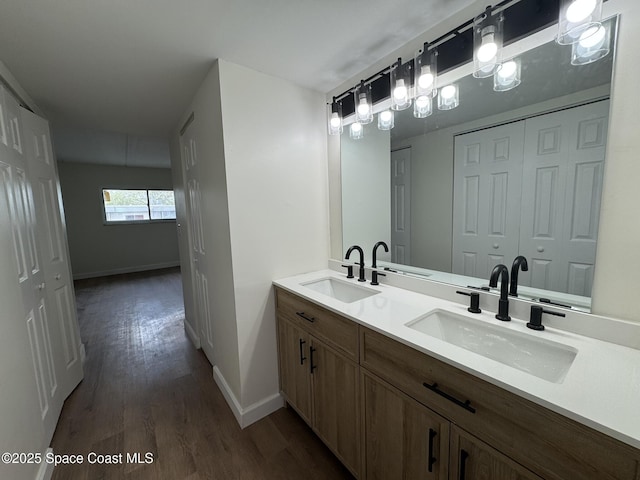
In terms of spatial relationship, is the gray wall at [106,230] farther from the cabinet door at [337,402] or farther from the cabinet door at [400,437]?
the cabinet door at [400,437]

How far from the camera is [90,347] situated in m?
2.79

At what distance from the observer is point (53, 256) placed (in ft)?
6.58

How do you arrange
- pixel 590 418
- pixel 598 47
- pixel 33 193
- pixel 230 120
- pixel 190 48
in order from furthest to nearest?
pixel 33 193 → pixel 230 120 → pixel 190 48 → pixel 598 47 → pixel 590 418

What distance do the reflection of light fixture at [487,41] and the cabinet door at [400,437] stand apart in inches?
56.8

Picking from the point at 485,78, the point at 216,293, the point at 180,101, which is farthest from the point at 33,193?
the point at 485,78

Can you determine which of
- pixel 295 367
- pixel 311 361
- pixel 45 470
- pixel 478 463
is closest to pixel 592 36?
pixel 478 463

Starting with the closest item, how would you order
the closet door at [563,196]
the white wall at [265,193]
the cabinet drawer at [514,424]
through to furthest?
the cabinet drawer at [514,424]
the closet door at [563,196]
the white wall at [265,193]

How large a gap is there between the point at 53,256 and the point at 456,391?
278 centimetres

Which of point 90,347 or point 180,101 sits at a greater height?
point 180,101

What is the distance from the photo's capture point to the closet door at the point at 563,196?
99cm

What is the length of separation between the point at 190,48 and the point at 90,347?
3128mm

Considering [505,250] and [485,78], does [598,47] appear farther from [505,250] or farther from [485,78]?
[505,250]

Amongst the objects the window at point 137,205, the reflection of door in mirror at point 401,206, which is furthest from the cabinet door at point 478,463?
the window at point 137,205

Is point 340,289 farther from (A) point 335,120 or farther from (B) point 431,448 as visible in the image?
(A) point 335,120
